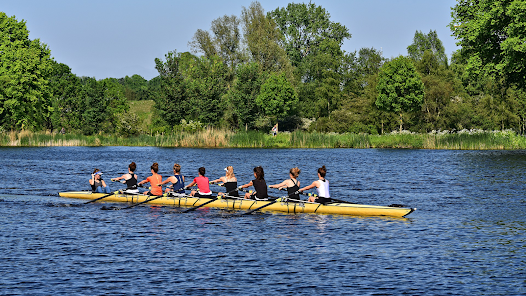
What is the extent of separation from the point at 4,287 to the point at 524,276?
438 inches

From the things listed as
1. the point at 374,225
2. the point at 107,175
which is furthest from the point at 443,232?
the point at 107,175

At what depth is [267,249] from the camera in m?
15.3

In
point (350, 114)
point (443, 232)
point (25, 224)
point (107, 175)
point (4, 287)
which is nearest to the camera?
point (4, 287)

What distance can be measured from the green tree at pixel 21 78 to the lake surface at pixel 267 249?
53.3 meters

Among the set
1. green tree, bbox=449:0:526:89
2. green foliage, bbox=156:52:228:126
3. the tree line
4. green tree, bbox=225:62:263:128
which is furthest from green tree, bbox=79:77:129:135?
green tree, bbox=449:0:526:89

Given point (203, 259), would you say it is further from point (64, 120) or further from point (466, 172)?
point (64, 120)

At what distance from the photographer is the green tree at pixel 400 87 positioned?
2916 inches

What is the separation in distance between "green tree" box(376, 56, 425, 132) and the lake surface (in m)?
47.4

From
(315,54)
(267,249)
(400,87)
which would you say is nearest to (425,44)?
(315,54)

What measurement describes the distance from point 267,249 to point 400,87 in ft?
206

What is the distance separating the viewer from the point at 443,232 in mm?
17531

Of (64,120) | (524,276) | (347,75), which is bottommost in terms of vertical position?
(524,276)

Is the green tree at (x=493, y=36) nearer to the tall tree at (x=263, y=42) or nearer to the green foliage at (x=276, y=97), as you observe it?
the green foliage at (x=276, y=97)

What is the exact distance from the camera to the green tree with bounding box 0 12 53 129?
7519 centimetres
